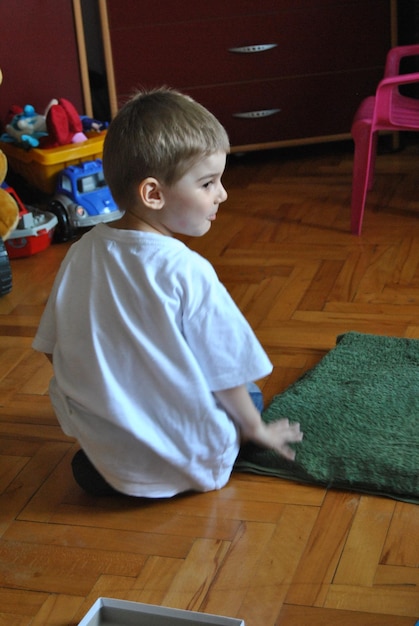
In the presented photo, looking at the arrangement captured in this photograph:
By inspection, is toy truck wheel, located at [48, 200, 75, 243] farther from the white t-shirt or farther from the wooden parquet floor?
the white t-shirt

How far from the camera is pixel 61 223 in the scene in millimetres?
2568

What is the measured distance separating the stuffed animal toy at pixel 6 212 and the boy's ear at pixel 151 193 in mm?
1033

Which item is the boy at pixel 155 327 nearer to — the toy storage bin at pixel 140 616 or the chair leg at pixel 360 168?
the toy storage bin at pixel 140 616

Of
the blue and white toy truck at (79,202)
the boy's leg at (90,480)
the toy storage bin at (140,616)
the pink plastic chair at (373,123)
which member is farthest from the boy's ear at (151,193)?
the blue and white toy truck at (79,202)

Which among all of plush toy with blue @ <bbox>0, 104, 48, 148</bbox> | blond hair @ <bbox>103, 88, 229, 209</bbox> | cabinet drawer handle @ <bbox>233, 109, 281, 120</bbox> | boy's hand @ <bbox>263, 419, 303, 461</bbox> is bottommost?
cabinet drawer handle @ <bbox>233, 109, 281, 120</bbox>

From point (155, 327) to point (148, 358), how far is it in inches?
1.8

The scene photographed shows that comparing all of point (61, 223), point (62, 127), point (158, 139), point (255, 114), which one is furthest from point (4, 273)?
point (255, 114)

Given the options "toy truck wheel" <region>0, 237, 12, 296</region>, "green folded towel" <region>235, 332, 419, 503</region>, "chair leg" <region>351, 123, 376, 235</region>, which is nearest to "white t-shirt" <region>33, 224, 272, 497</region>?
"green folded towel" <region>235, 332, 419, 503</region>

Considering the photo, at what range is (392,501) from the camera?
1354 mm

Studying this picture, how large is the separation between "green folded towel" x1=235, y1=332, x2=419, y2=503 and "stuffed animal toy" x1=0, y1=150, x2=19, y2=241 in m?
0.92

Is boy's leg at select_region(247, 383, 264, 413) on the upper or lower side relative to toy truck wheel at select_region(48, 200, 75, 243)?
upper

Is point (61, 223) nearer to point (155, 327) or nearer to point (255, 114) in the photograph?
point (255, 114)

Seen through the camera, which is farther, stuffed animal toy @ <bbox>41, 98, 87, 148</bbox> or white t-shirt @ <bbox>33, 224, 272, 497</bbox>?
stuffed animal toy @ <bbox>41, 98, 87, 148</bbox>

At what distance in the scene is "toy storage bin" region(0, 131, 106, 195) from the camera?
2.57m
